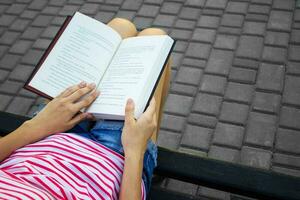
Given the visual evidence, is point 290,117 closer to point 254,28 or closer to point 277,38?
point 277,38

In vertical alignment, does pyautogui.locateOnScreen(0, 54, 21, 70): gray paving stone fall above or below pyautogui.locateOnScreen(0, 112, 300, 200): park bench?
above

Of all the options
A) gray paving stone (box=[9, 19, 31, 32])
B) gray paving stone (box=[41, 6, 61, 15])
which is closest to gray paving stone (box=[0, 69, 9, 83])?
gray paving stone (box=[9, 19, 31, 32])

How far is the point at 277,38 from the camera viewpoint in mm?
3025

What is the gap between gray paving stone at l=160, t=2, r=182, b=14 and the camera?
3.44 m

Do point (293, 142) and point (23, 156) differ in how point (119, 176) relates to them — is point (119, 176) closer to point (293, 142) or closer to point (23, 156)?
point (23, 156)

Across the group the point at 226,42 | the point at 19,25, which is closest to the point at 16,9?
the point at 19,25

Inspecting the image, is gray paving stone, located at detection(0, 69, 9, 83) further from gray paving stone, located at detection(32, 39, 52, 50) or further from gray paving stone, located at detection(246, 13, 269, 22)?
gray paving stone, located at detection(246, 13, 269, 22)

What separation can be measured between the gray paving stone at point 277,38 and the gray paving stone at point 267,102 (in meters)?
0.57

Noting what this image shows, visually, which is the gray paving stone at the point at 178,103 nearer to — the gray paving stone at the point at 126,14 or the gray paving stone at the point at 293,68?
the gray paving stone at the point at 293,68

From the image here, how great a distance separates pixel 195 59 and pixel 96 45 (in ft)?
4.83

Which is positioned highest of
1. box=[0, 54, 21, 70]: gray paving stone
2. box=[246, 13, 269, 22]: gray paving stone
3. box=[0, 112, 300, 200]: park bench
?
box=[246, 13, 269, 22]: gray paving stone

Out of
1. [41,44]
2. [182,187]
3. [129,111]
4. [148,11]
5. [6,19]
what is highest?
[148,11]

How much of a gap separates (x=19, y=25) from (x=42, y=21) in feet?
0.79

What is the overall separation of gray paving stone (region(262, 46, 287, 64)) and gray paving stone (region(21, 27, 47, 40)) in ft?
7.05
